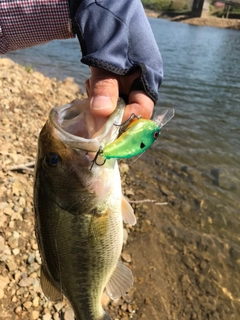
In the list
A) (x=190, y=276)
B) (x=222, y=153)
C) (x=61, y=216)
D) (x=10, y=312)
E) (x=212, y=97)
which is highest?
(x=61, y=216)

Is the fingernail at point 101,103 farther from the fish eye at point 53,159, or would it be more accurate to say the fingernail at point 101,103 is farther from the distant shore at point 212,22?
the distant shore at point 212,22

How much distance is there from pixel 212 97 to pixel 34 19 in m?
11.8

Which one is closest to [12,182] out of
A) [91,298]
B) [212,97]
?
[91,298]

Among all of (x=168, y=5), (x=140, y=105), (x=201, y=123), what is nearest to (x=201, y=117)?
(x=201, y=123)

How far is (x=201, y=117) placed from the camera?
35.4 ft

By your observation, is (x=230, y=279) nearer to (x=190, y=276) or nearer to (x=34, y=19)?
(x=190, y=276)

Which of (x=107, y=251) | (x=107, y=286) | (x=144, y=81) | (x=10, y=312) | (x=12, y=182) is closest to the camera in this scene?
(x=144, y=81)

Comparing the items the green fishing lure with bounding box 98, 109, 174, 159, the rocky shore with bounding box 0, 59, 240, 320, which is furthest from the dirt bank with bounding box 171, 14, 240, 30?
the green fishing lure with bounding box 98, 109, 174, 159

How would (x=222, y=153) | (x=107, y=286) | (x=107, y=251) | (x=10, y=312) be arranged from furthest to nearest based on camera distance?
(x=222, y=153)
(x=10, y=312)
(x=107, y=286)
(x=107, y=251)

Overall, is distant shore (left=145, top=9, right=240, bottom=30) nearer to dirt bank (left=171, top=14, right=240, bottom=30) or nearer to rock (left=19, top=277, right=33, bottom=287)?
dirt bank (left=171, top=14, right=240, bottom=30)

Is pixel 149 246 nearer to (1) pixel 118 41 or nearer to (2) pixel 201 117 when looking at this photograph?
(1) pixel 118 41

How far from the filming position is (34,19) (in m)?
2.30

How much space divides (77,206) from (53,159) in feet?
1.04

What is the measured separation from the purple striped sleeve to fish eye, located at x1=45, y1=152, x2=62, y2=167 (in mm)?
968
